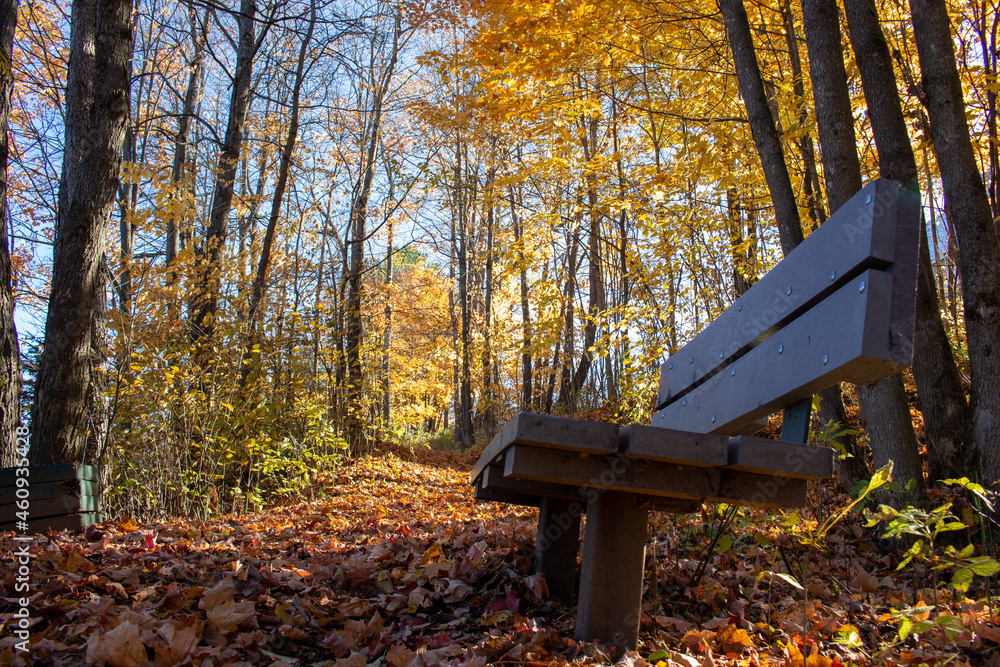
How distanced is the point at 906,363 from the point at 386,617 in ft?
6.44

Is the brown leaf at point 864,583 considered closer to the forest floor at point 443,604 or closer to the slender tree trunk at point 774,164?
the forest floor at point 443,604

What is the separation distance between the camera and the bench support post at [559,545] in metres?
2.44

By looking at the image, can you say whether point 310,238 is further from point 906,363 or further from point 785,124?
point 906,363

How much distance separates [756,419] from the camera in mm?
1945

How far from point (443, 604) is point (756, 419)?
4.57 feet

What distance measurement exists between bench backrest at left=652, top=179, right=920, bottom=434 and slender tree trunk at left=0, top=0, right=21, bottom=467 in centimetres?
410

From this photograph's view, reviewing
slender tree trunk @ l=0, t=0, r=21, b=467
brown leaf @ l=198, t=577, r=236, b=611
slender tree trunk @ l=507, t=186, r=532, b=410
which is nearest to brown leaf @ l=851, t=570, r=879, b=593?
brown leaf @ l=198, t=577, r=236, b=611

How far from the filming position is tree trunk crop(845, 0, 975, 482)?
3174 millimetres

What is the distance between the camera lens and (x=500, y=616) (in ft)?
7.23

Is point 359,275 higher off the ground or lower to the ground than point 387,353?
higher

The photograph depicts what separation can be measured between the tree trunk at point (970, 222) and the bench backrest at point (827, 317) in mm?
1729

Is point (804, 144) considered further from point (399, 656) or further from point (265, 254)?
point (265, 254)

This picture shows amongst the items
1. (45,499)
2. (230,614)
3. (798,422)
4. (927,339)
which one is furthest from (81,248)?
(927,339)

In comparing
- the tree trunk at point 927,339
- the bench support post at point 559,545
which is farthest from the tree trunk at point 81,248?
the tree trunk at point 927,339
